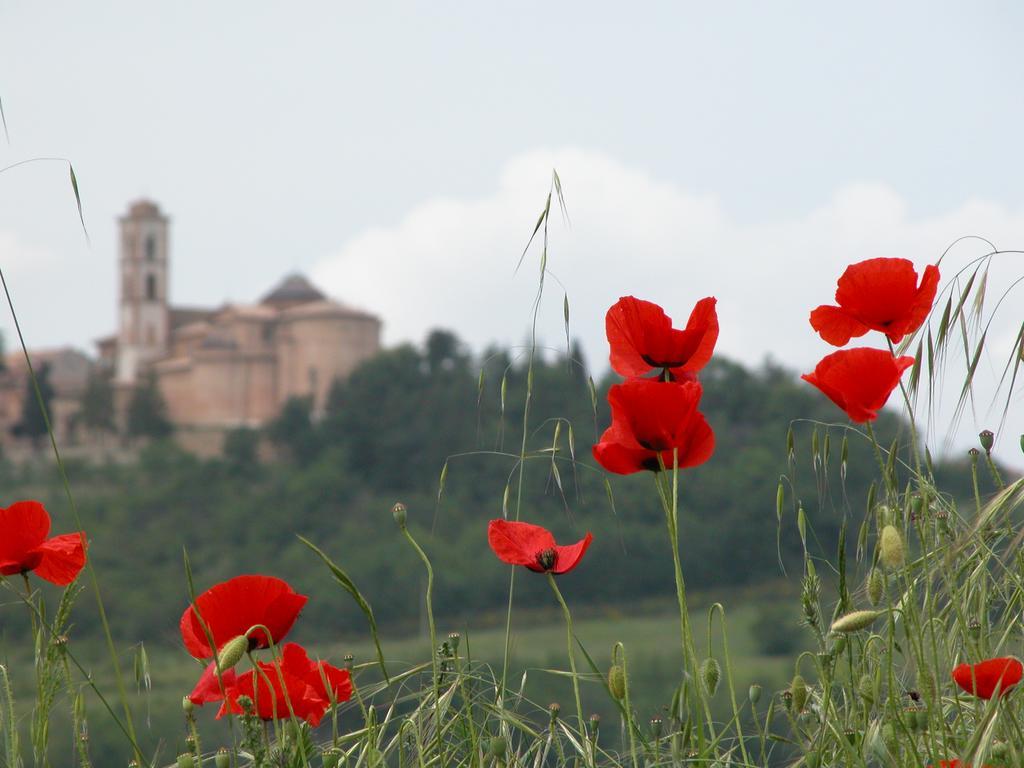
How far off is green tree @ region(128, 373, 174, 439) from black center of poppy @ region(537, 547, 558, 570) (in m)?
53.0

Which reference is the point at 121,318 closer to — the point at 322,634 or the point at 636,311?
the point at 322,634

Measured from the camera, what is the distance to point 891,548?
2.99 ft

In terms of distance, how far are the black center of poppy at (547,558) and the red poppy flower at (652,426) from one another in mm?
80

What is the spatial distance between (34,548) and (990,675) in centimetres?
72

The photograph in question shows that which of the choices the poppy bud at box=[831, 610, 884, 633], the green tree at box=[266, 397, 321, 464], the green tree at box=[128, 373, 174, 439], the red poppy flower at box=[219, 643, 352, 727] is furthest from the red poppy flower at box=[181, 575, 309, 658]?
the green tree at box=[128, 373, 174, 439]

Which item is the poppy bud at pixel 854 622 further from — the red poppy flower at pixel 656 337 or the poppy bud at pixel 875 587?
the red poppy flower at pixel 656 337

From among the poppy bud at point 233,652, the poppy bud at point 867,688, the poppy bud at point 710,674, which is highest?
the poppy bud at point 233,652

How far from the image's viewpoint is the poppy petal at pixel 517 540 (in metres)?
1.15

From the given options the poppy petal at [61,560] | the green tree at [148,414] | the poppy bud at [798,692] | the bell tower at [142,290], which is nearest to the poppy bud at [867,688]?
the poppy bud at [798,692]

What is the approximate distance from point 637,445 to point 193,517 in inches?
1980

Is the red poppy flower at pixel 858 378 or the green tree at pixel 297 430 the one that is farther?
the green tree at pixel 297 430

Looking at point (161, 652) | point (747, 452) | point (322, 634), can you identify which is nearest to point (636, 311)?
point (322, 634)

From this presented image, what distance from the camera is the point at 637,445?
3.72ft

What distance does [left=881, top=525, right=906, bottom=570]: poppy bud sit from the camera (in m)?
0.91
